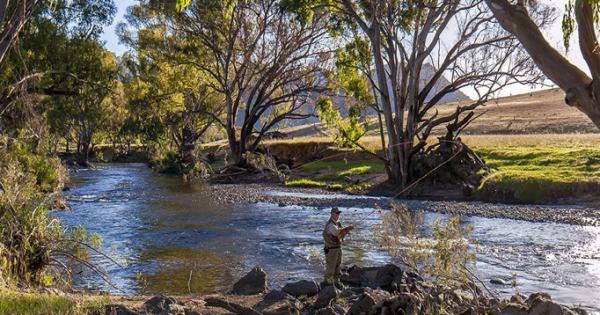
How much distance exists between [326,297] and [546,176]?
1832 centimetres

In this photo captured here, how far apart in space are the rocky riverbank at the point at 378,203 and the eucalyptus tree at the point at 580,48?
7.62 meters

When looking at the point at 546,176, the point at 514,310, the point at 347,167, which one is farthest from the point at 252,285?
the point at 347,167

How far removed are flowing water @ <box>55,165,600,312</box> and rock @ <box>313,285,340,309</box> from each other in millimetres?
2585

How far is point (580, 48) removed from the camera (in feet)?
19.0

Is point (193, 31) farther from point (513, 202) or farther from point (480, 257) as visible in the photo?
point (480, 257)

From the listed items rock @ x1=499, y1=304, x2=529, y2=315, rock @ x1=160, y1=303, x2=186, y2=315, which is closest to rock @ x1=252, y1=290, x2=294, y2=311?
rock @ x1=160, y1=303, x2=186, y2=315

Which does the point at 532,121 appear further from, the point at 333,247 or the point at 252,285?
the point at 252,285

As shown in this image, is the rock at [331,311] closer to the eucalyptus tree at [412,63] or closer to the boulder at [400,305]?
→ the boulder at [400,305]

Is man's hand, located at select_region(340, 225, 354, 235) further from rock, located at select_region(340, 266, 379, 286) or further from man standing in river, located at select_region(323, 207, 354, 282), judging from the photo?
rock, located at select_region(340, 266, 379, 286)

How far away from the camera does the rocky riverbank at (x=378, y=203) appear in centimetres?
1919

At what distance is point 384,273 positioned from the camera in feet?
34.8

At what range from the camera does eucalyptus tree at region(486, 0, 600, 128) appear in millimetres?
5590

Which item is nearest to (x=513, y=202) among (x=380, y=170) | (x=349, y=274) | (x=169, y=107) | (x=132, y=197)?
(x=380, y=170)

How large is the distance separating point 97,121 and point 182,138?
16232 millimetres
